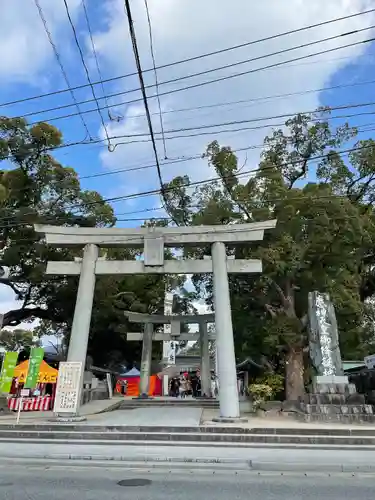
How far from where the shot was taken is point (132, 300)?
29.7 meters

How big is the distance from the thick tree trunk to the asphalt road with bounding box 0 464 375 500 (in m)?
13.8

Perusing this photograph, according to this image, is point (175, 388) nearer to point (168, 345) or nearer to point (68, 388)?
point (168, 345)

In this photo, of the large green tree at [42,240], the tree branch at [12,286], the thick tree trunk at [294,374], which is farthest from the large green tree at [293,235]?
the tree branch at [12,286]

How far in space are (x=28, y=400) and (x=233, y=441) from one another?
1045 cm

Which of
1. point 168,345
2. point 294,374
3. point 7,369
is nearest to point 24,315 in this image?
point 168,345

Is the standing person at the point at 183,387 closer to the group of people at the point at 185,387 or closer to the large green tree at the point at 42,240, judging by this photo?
the group of people at the point at 185,387

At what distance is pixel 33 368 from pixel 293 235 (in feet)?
41.0

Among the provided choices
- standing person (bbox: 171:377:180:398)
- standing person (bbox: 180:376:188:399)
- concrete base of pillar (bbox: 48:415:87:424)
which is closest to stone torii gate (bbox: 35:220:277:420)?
concrete base of pillar (bbox: 48:415:87:424)

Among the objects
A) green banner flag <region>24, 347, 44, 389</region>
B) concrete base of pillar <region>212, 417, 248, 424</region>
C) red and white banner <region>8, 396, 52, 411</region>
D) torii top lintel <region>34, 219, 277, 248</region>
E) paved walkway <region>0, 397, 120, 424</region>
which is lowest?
concrete base of pillar <region>212, 417, 248, 424</region>

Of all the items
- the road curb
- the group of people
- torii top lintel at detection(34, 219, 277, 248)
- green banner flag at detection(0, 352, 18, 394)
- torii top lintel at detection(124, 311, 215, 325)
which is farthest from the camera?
the group of people

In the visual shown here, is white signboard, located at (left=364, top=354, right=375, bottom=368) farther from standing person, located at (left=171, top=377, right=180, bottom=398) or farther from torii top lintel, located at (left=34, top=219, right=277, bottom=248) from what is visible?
standing person, located at (left=171, top=377, right=180, bottom=398)

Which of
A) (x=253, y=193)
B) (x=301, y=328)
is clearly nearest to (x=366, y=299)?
(x=301, y=328)

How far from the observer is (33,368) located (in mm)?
13078

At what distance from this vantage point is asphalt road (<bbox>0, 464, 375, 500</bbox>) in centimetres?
484
